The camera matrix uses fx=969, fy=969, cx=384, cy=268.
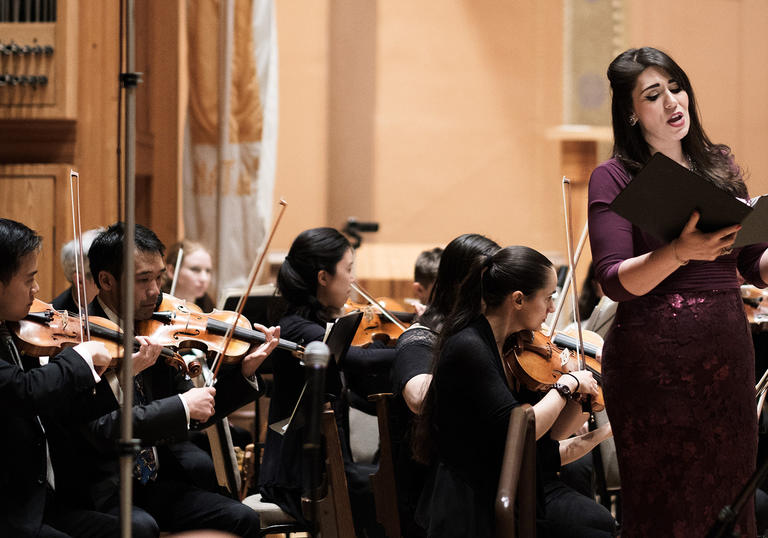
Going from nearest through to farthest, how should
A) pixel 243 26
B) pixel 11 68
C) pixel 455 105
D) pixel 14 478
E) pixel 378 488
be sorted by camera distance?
pixel 14 478, pixel 378 488, pixel 11 68, pixel 243 26, pixel 455 105

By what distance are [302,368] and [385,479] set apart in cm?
64

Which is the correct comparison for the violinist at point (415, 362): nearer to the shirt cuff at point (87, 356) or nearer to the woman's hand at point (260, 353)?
the woman's hand at point (260, 353)

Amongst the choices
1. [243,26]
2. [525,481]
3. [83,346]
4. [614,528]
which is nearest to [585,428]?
[614,528]

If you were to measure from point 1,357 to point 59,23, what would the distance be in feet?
8.17

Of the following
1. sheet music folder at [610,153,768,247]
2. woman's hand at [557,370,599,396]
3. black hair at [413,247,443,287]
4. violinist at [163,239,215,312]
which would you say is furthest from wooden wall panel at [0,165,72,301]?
sheet music folder at [610,153,768,247]

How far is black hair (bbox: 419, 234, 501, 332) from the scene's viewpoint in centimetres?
242

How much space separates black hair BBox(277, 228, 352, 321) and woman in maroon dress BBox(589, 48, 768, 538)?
145 cm

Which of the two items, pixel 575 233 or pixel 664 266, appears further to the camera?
pixel 575 233

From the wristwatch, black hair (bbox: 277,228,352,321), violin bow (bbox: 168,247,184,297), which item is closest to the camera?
the wristwatch

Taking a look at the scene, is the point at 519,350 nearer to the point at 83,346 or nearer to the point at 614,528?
the point at 614,528

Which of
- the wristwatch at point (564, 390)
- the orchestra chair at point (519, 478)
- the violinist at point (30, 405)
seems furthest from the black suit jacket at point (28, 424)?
the wristwatch at point (564, 390)

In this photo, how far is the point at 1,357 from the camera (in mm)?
2113

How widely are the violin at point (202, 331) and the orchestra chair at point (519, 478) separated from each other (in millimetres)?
1218

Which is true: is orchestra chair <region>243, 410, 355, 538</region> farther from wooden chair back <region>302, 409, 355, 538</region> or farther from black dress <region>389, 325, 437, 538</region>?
black dress <region>389, 325, 437, 538</region>
